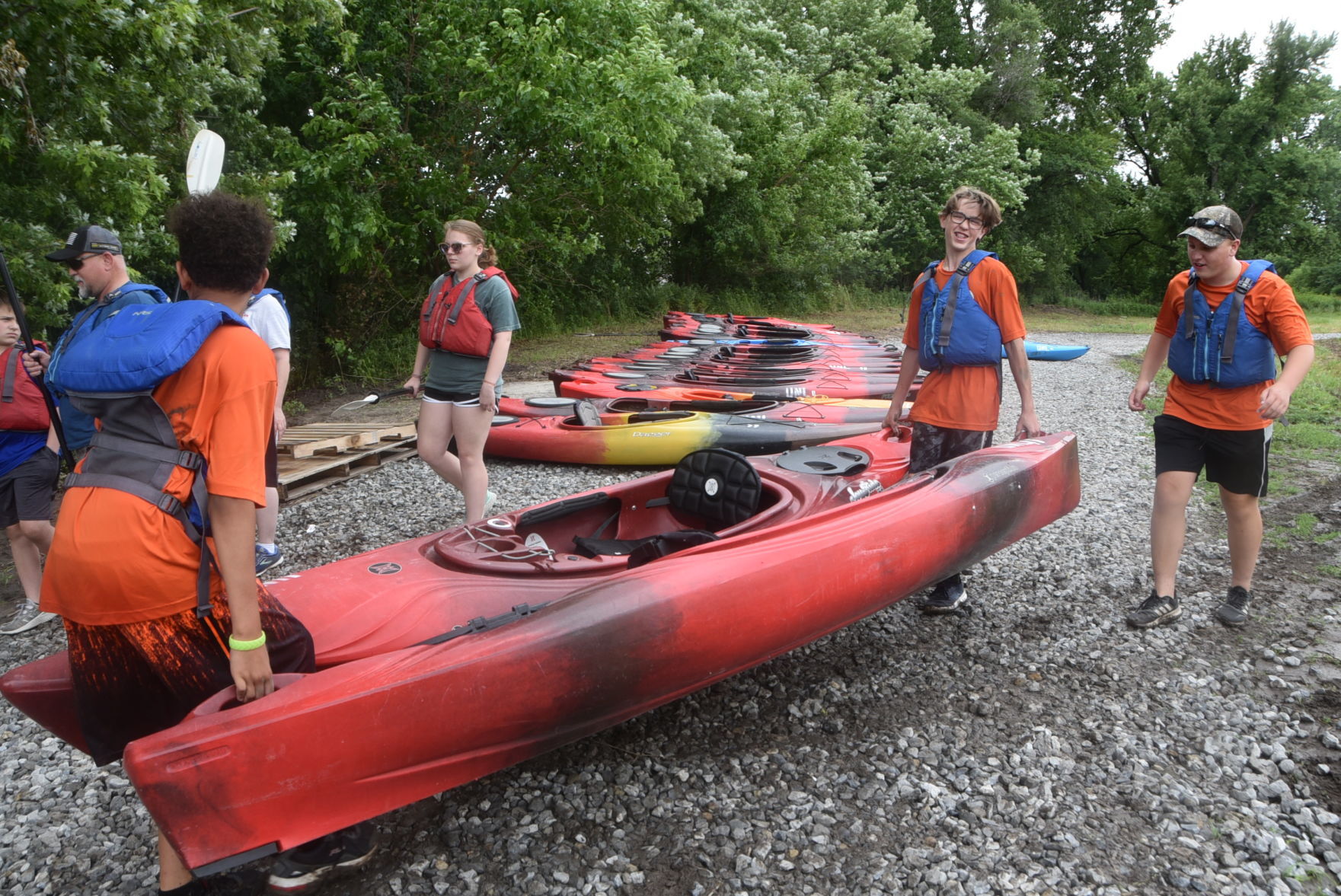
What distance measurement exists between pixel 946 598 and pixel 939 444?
69 cm

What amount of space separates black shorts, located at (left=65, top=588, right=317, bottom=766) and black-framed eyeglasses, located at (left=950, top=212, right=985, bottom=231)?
9.28 ft

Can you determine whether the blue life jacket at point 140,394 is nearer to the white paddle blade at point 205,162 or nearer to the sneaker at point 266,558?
the white paddle blade at point 205,162

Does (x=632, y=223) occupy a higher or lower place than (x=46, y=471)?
higher

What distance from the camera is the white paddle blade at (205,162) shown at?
11.2 ft

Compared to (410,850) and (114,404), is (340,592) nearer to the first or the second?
(410,850)

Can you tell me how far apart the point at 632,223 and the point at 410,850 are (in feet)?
36.2

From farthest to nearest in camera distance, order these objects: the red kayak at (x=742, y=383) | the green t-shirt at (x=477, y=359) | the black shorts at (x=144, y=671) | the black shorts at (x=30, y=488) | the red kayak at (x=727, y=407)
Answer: the red kayak at (x=742, y=383), the red kayak at (x=727, y=407), the green t-shirt at (x=477, y=359), the black shorts at (x=30, y=488), the black shorts at (x=144, y=671)

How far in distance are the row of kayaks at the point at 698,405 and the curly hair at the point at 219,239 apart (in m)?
4.66

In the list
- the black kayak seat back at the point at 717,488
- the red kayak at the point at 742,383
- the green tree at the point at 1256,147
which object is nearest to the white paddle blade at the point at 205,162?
the black kayak seat back at the point at 717,488

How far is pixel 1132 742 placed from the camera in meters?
2.79

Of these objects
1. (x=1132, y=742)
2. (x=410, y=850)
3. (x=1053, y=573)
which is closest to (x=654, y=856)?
(x=410, y=850)

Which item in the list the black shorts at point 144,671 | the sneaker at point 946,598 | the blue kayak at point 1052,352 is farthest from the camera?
the blue kayak at point 1052,352

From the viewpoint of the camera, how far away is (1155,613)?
3645mm

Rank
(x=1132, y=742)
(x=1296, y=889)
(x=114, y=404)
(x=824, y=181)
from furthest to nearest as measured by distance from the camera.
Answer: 1. (x=824, y=181)
2. (x=1132, y=742)
3. (x=1296, y=889)
4. (x=114, y=404)
